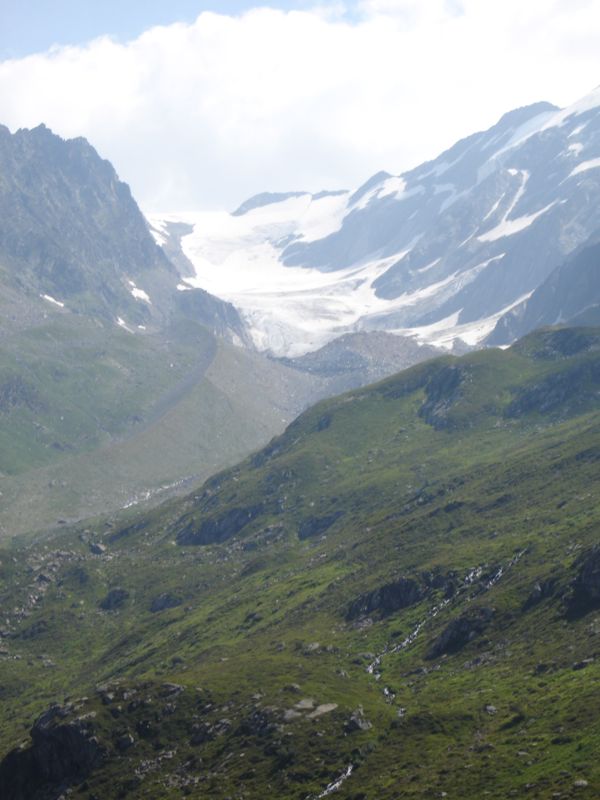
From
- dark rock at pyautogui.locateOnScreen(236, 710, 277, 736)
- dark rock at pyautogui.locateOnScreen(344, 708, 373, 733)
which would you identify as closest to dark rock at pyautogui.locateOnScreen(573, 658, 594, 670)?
dark rock at pyautogui.locateOnScreen(344, 708, 373, 733)

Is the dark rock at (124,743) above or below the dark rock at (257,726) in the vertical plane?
above

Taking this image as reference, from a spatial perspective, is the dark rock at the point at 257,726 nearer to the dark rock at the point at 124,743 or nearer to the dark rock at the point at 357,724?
the dark rock at the point at 357,724

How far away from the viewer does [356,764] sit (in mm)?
177875

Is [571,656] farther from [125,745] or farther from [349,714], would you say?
[125,745]

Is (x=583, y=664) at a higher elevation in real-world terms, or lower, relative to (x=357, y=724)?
lower

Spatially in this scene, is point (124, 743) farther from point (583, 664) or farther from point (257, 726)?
point (583, 664)

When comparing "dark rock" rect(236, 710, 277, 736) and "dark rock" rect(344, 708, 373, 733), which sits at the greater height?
"dark rock" rect(236, 710, 277, 736)

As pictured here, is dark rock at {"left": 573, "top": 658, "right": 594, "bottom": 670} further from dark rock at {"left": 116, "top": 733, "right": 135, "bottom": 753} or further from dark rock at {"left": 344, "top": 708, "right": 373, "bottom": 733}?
dark rock at {"left": 116, "top": 733, "right": 135, "bottom": 753}

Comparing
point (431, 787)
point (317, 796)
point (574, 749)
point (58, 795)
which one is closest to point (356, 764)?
point (317, 796)

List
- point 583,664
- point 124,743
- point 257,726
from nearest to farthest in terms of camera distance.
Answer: point 583,664 → point 257,726 → point 124,743

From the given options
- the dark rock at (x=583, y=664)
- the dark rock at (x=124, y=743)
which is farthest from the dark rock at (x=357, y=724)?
the dark rock at (x=124, y=743)

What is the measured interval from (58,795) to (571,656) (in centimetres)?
8060

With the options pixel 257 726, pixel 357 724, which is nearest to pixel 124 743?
pixel 257 726

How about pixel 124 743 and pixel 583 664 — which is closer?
pixel 583 664
